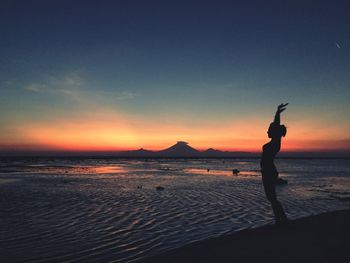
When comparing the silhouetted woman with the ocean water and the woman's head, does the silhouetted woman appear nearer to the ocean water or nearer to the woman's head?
the woman's head

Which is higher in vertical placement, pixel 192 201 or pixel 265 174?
pixel 265 174

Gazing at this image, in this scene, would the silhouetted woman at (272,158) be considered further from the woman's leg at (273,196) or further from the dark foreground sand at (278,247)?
the dark foreground sand at (278,247)

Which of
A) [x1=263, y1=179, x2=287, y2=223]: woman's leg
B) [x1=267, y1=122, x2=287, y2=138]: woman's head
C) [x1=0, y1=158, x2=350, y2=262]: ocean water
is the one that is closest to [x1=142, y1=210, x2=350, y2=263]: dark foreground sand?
[x1=263, y1=179, x2=287, y2=223]: woman's leg

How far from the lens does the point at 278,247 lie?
6.76 m

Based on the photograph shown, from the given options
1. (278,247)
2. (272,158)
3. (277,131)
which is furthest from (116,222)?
(278,247)

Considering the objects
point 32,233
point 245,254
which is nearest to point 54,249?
point 32,233

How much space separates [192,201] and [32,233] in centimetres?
956

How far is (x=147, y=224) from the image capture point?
38.9 feet

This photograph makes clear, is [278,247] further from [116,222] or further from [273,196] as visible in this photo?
[116,222]

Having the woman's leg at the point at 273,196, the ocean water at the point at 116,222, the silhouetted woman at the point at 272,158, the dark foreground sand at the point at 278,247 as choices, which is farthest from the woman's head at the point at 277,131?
the ocean water at the point at 116,222

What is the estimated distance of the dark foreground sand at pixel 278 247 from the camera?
240 inches

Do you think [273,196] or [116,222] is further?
[116,222]

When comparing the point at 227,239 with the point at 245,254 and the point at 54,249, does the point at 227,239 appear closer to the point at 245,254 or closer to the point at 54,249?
the point at 245,254

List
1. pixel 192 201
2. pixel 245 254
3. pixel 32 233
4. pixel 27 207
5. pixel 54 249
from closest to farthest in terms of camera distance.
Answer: pixel 245 254 → pixel 54 249 → pixel 32 233 → pixel 27 207 → pixel 192 201
